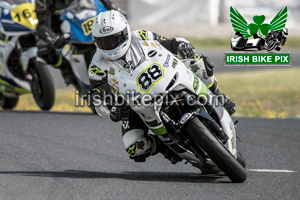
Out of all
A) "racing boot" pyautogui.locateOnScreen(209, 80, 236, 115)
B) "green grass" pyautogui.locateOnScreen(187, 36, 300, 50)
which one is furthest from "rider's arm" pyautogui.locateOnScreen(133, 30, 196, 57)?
"green grass" pyautogui.locateOnScreen(187, 36, 300, 50)

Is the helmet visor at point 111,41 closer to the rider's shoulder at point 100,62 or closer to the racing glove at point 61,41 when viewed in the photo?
the rider's shoulder at point 100,62

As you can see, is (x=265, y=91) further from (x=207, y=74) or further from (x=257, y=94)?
(x=207, y=74)

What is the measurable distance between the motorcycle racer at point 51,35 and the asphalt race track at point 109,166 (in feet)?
3.19

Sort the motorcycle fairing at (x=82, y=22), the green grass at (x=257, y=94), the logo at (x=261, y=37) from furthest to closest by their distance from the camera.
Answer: the green grass at (x=257, y=94) < the logo at (x=261, y=37) < the motorcycle fairing at (x=82, y=22)

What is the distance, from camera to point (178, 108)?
6.41 metres

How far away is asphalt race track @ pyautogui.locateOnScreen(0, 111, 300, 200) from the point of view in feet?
20.0

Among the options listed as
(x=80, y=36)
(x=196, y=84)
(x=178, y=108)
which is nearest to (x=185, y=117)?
(x=178, y=108)

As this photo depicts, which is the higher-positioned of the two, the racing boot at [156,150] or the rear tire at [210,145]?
the rear tire at [210,145]

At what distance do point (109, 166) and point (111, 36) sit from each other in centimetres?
156

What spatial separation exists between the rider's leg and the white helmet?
0.89 m

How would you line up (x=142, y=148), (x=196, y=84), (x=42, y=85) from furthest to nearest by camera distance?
1. (x=42, y=85)
2. (x=142, y=148)
3. (x=196, y=84)

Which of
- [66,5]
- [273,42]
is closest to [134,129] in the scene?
[66,5]

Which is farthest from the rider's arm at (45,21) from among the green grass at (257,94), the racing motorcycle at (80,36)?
the green grass at (257,94)

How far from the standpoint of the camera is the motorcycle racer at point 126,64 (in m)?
6.47
